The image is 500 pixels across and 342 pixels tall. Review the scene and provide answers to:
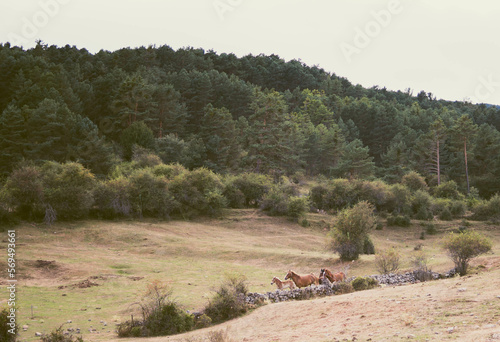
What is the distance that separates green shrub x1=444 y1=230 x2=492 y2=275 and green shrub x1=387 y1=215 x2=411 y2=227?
25.8 meters

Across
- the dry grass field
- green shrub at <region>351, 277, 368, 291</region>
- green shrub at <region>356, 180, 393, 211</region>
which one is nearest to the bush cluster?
the dry grass field

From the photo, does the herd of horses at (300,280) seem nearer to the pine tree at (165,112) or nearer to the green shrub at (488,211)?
the green shrub at (488,211)

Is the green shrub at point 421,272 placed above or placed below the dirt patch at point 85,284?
above

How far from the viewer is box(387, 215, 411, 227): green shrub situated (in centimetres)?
4609

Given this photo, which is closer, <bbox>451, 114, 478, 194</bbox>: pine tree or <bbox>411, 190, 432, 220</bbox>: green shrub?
<bbox>411, 190, 432, 220</bbox>: green shrub

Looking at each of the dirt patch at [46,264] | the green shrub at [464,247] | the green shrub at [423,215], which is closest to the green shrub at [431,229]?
the green shrub at [423,215]

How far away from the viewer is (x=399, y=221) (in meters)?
46.2

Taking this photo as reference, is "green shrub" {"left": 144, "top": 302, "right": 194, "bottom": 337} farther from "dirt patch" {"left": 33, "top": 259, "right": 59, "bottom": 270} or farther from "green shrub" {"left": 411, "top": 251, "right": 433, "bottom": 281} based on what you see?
"green shrub" {"left": 411, "top": 251, "right": 433, "bottom": 281}

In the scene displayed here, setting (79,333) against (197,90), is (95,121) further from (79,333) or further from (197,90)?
(79,333)

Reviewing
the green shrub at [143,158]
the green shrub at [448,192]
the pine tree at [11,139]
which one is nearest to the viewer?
the pine tree at [11,139]

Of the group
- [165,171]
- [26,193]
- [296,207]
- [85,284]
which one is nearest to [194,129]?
[165,171]

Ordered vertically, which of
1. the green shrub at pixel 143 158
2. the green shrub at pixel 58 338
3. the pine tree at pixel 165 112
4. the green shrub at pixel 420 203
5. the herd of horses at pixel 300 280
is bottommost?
the herd of horses at pixel 300 280

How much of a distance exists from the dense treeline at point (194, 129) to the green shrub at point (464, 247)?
126 feet

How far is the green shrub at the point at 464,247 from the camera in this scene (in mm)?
20391
